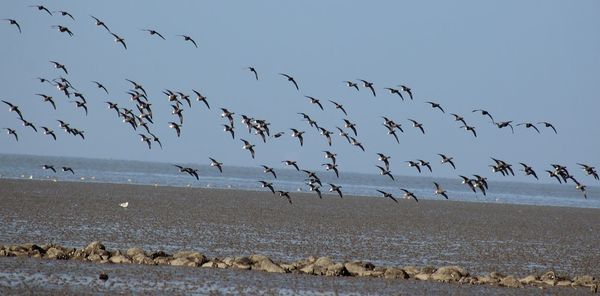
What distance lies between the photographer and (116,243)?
131ft

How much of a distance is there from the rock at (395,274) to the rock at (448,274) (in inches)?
34.6

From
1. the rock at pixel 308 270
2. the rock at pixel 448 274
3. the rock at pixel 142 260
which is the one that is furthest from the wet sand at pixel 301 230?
the rock at pixel 142 260

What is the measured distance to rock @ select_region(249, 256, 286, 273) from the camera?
107ft

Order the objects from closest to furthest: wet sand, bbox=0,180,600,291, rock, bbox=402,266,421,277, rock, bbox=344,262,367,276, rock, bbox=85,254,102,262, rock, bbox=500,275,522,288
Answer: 1. rock, bbox=500,275,522,288
2. rock, bbox=344,262,367,276
3. rock, bbox=85,254,102,262
4. rock, bbox=402,266,421,277
5. wet sand, bbox=0,180,600,291

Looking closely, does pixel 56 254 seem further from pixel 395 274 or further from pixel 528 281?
pixel 528 281

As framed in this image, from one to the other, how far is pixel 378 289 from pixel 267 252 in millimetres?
9871

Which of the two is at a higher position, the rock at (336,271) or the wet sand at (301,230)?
the wet sand at (301,230)

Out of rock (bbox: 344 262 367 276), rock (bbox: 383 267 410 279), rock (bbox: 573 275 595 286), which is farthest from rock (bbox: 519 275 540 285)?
rock (bbox: 344 262 367 276)

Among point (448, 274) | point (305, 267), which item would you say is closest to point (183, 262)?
point (305, 267)

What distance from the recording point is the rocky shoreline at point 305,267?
3262 cm

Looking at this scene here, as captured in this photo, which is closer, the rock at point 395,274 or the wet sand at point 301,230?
the rock at point 395,274

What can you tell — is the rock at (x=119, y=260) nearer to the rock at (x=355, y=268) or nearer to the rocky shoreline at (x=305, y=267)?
the rocky shoreline at (x=305, y=267)

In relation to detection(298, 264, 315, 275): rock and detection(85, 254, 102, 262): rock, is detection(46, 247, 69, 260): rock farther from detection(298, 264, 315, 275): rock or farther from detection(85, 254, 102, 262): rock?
detection(298, 264, 315, 275): rock

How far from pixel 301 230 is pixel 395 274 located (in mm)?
17932
